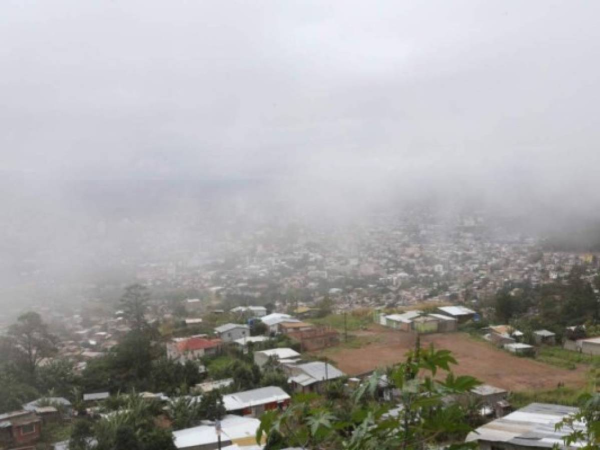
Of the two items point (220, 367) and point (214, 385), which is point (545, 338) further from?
point (214, 385)

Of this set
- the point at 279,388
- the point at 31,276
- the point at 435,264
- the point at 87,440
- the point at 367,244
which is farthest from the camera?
the point at 367,244

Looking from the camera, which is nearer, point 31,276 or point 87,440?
point 87,440

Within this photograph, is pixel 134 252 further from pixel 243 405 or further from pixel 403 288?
pixel 243 405

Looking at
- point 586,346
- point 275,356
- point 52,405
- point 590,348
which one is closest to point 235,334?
point 275,356

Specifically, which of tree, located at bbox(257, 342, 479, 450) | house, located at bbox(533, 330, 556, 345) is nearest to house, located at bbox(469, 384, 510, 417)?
house, located at bbox(533, 330, 556, 345)

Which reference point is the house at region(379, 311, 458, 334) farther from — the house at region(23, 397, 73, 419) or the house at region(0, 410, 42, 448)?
the house at region(0, 410, 42, 448)

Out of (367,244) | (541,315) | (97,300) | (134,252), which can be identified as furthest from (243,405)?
(367,244)
